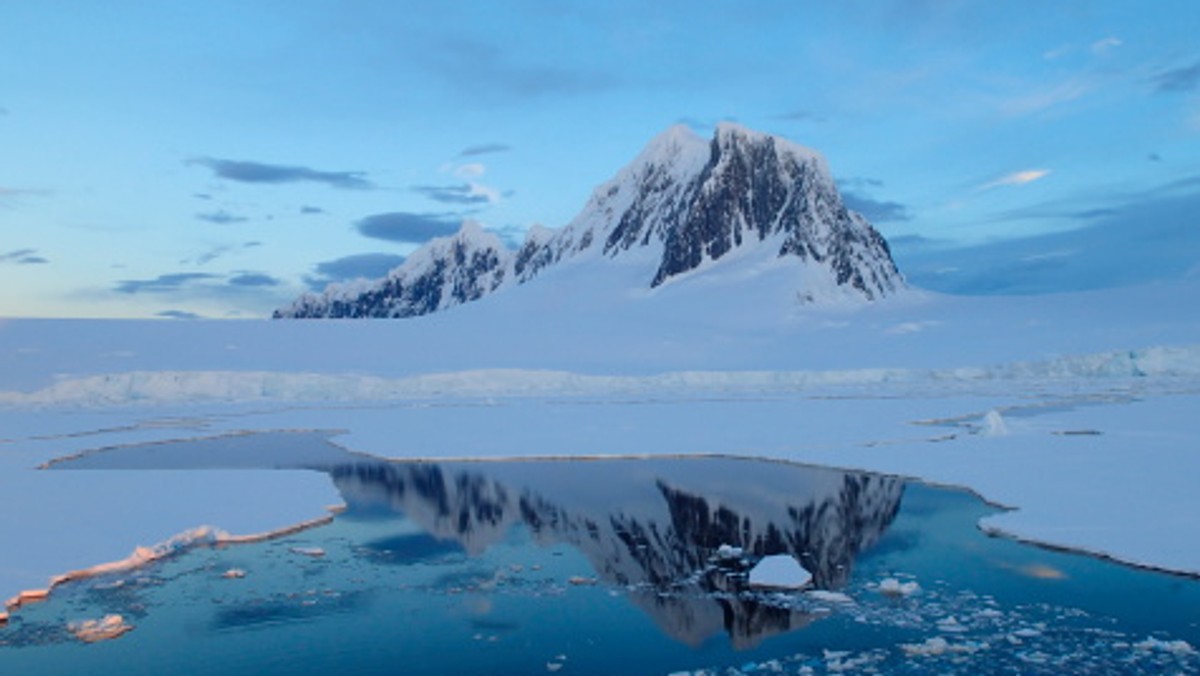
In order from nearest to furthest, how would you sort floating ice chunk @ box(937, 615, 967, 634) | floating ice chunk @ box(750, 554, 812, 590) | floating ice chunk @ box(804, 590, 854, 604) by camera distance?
floating ice chunk @ box(937, 615, 967, 634) → floating ice chunk @ box(804, 590, 854, 604) → floating ice chunk @ box(750, 554, 812, 590)

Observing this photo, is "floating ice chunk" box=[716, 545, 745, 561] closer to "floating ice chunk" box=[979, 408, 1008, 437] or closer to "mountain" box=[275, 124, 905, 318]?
"floating ice chunk" box=[979, 408, 1008, 437]

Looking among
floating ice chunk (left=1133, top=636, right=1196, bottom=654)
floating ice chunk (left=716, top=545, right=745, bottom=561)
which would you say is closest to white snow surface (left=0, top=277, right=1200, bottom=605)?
floating ice chunk (left=1133, top=636, right=1196, bottom=654)

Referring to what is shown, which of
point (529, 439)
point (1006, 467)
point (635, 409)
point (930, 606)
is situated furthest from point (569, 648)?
point (635, 409)

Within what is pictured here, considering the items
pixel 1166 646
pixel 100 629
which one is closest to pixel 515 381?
pixel 100 629

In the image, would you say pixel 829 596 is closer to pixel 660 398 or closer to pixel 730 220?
pixel 660 398

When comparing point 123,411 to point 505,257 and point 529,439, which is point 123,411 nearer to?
point 529,439
